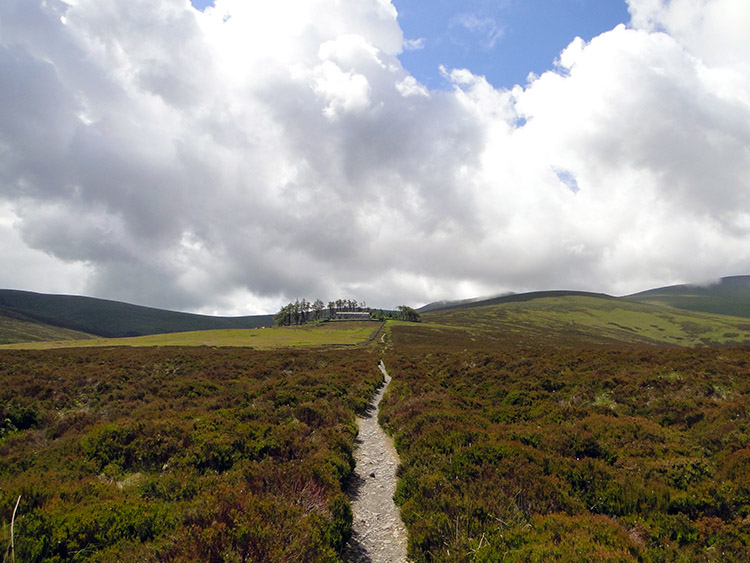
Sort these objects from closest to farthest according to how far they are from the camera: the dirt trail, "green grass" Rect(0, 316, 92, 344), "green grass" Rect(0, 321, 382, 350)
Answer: the dirt trail → "green grass" Rect(0, 321, 382, 350) → "green grass" Rect(0, 316, 92, 344)

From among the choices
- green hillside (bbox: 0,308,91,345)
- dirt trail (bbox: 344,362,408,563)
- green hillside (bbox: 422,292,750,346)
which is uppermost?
dirt trail (bbox: 344,362,408,563)

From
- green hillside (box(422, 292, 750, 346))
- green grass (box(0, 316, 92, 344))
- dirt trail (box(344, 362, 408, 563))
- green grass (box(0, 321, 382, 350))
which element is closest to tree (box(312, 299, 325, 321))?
green hillside (box(422, 292, 750, 346))

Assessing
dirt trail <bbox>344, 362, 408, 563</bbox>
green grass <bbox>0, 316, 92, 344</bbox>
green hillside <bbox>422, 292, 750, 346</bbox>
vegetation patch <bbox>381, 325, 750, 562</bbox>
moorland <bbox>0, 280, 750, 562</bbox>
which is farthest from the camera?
green grass <bbox>0, 316, 92, 344</bbox>

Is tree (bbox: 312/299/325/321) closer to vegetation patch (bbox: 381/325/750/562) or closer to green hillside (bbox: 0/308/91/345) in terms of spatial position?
green hillside (bbox: 0/308/91/345)

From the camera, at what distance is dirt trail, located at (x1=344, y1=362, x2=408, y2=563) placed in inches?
280

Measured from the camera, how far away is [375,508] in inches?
355

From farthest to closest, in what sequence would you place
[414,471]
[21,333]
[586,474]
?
[21,333] < [414,471] < [586,474]

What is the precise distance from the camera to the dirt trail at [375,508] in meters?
7.12

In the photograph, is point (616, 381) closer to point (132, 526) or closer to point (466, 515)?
point (466, 515)

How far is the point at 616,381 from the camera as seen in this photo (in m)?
18.9

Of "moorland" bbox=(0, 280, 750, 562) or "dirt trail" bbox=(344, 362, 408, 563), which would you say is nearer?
"moorland" bbox=(0, 280, 750, 562)

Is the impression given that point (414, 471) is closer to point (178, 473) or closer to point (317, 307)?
point (178, 473)

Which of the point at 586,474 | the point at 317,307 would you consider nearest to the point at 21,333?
the point at 317,307

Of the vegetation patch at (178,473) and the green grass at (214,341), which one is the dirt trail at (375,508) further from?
the green grass at (214,341)
